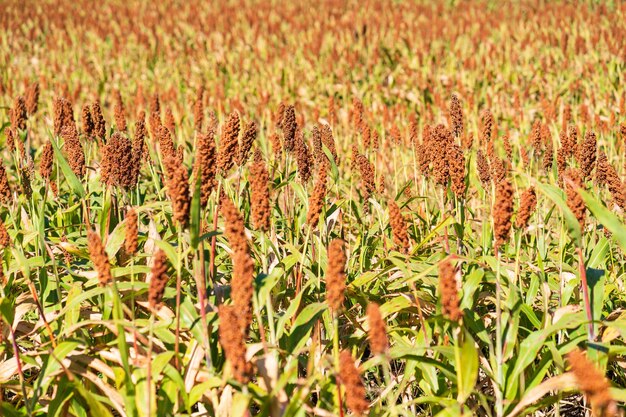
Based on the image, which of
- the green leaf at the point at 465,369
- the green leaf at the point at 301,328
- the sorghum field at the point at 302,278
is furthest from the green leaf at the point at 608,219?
the green leaf at the point at 301,328

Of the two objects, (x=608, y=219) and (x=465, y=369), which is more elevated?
(x=608, y=219)

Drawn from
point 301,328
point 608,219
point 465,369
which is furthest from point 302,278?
point 608,219

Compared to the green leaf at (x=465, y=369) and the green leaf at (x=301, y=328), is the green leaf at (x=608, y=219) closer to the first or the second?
the green leaf at (x=465, y=369)

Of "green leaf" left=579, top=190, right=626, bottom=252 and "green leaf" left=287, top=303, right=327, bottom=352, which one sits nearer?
"green leaf" left=579, top=190, right=626, bottom=252

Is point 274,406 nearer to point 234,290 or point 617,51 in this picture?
point 234,290

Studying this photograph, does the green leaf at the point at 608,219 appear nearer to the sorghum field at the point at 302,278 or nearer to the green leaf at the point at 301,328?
the sorghum field at the point at 302,278

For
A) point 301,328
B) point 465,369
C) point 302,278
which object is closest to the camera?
point 465,369

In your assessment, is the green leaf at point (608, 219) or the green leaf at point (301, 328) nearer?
the green leaf at point (608, 219)

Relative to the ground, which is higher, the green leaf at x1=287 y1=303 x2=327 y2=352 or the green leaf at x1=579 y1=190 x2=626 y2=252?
the green leaf at x1=579 y1=190 x2=626 y2=252

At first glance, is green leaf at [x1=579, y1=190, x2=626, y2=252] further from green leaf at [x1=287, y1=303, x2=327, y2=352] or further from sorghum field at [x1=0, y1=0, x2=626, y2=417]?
green leaf at [x1=287, y1=303, x2=327, y2=352]

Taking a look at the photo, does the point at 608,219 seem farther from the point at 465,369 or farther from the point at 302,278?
the point at 302,278

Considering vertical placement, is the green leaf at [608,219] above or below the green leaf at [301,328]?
above

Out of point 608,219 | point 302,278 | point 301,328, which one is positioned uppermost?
point 608,219

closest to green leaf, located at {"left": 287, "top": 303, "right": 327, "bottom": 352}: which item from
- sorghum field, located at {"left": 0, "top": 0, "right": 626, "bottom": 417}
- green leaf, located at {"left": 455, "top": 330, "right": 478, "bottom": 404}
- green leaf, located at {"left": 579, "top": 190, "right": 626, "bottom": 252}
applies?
sorghum field, located at {"left": 0, "top": 0, "right": 626, "bottom": 417}
